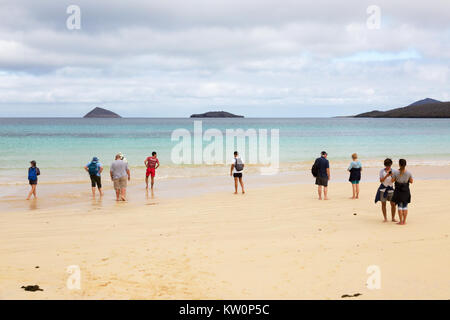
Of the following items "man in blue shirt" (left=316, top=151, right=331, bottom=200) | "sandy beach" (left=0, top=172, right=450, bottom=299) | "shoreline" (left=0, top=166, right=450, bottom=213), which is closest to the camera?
"sandy beach" (left=0, top=172, right=450, bottom=299)

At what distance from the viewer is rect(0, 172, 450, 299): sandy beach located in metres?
6.44

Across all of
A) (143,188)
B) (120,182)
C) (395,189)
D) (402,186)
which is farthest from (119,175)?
(402,186)

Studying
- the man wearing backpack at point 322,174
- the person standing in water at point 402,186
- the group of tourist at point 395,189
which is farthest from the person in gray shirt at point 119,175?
the person standing in water at point 402,186

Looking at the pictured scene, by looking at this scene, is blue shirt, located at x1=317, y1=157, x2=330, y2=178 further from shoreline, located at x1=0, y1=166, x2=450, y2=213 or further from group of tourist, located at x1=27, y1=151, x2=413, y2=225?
shoreline, located at x1=0, y1=166, x2=450, y2=213

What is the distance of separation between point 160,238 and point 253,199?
6285 millimetres

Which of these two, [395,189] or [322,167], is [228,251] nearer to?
[395,189]

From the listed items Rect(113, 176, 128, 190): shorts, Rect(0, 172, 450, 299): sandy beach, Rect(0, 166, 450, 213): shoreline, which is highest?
Rect(113, 176, 128, 190): shorts

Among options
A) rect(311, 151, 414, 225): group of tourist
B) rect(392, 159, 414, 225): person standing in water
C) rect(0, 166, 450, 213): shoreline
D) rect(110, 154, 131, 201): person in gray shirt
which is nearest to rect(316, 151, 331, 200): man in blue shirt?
rect(0, 166, 450, 213): shoreline

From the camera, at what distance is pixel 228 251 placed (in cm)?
847

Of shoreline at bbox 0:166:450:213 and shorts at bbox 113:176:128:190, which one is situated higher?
shorts at bbox 113:176:128:190

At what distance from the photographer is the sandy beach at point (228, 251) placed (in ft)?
21.1

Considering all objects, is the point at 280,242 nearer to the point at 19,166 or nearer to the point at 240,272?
the point at 240,272
